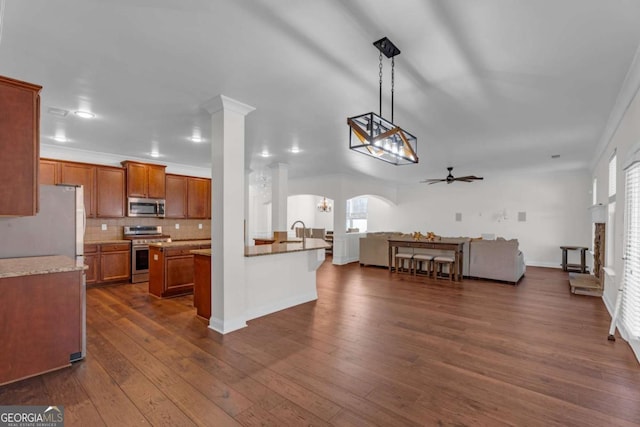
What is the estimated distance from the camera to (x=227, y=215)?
11.2 ft

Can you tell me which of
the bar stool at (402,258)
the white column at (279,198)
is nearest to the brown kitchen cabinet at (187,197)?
the white column at (279,198)

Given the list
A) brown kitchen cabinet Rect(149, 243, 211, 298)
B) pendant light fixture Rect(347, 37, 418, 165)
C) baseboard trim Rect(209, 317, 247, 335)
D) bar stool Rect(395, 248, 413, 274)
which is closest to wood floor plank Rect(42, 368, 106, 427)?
baseboard trim Rect(209, 317, 247, 335)

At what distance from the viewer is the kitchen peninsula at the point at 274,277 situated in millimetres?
3826

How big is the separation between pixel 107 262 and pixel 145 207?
1.22 meters

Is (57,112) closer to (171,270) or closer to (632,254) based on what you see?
(171,270)

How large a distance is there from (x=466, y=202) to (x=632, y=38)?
7.65 meters

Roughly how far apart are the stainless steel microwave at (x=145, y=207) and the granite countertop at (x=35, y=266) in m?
2.98

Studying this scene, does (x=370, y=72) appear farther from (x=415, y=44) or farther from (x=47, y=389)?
(x=47, y=389)

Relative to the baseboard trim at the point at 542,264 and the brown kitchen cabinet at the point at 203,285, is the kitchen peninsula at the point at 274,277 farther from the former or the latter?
the baseboard trim at the point at 542,264

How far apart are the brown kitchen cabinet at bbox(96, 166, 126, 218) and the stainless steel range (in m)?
0.40

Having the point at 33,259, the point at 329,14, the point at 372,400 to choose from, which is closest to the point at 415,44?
the point at 329,14

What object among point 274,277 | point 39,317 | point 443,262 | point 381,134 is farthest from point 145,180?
point 443,262

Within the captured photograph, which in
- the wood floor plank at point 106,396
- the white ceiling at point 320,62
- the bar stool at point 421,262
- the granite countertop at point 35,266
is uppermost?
the white ceiling at point 320,62

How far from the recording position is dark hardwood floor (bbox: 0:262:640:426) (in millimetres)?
2002
